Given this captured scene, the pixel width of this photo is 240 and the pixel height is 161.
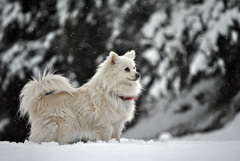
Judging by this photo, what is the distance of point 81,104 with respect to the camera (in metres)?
3.73

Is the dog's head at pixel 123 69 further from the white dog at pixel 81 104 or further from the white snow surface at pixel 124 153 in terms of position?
the white snow surface at pixel 124 153

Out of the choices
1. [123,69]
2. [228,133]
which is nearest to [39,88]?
[123,69]

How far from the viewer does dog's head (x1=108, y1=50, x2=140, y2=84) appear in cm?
389

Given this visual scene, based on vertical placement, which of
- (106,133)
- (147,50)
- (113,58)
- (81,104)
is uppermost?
(147,50)

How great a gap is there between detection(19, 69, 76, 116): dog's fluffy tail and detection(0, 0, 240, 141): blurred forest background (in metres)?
1.97

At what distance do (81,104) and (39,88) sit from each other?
639 millimetres

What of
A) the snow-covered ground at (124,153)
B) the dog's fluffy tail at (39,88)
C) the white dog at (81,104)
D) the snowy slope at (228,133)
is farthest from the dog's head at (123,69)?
the snowy slope at (228,133)

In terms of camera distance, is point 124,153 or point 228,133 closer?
point 124,153

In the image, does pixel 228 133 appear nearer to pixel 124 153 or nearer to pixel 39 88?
pixel 124 153

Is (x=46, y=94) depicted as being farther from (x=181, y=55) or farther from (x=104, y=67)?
(x=181, y=55)

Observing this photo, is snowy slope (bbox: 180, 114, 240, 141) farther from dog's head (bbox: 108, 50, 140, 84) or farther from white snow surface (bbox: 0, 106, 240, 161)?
white snow surface (bbox: 0, 106, 240, 161)

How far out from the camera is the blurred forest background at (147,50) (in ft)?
16.5

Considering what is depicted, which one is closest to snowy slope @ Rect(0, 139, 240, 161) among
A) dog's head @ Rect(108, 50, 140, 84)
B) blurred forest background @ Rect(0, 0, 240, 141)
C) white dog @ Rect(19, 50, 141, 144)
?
white dog @ Rect(19, 50, 141, 144)

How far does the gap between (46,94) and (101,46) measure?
7.76ft
